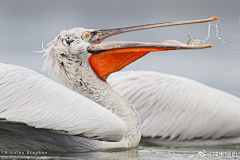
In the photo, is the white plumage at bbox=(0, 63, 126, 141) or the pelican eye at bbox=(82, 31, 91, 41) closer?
the white plumage at bbox=(0, 63, 126, 141)

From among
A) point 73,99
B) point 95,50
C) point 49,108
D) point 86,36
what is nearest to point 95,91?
point 95,50

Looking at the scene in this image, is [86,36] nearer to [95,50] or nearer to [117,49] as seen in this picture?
[95,50]

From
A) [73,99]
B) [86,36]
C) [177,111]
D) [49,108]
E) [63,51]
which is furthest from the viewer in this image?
[177,111]

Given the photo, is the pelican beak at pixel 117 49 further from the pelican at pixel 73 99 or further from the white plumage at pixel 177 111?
the white plumage at pixel 177 111

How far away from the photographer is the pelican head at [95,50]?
3.41 meters

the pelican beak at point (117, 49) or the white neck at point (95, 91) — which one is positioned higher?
the pelican beak at point (117, 49)

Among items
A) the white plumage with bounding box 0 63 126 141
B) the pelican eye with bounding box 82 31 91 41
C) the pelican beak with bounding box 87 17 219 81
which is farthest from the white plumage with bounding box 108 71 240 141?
the white plumage with bounding box 0 63 126 141

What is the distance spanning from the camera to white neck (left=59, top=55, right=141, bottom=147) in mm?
3404

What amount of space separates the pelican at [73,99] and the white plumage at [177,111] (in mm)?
1007

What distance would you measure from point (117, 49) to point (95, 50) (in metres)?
0.20

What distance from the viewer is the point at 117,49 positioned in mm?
3496

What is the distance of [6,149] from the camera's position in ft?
9.59

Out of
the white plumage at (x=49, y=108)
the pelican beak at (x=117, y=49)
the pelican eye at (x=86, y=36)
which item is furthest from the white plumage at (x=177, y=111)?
the white plumage at (x=49, y=108)

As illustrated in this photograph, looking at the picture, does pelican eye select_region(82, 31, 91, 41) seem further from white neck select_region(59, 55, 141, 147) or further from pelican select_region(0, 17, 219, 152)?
white neck select_region(59, 55, 141, 147)
